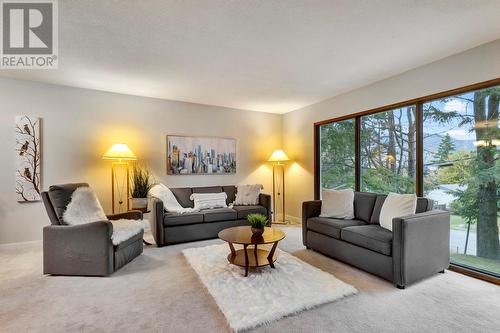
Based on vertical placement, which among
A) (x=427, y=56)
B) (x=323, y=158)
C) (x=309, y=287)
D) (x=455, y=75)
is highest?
(x=427, y=56)

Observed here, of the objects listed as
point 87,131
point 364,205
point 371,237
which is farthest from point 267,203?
point 87,131

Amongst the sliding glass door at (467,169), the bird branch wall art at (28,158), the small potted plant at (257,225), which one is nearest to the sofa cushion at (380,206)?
the sliding glass door at (467,169)

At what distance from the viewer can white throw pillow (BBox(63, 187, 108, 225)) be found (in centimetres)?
265

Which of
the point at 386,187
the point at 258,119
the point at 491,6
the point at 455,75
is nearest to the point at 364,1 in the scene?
the point at 491,6

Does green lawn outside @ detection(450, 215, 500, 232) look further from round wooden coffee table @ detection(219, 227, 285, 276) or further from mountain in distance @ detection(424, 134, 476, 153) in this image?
round wooden coffee table @ detection(219, 227, 285, 276)

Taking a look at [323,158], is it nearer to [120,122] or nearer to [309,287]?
[309,287]

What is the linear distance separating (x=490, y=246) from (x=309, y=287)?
2.10 m

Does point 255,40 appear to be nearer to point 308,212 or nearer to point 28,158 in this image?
point 308,212

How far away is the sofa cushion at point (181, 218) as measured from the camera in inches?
140

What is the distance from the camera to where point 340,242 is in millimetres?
2912

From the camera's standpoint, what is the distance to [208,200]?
4.20m

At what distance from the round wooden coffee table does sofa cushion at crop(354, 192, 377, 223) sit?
1.28m

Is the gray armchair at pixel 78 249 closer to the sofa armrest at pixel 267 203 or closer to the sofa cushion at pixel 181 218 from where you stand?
the sofa cushion at pixel 181 218

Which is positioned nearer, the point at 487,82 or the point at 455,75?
the point at 487,82
